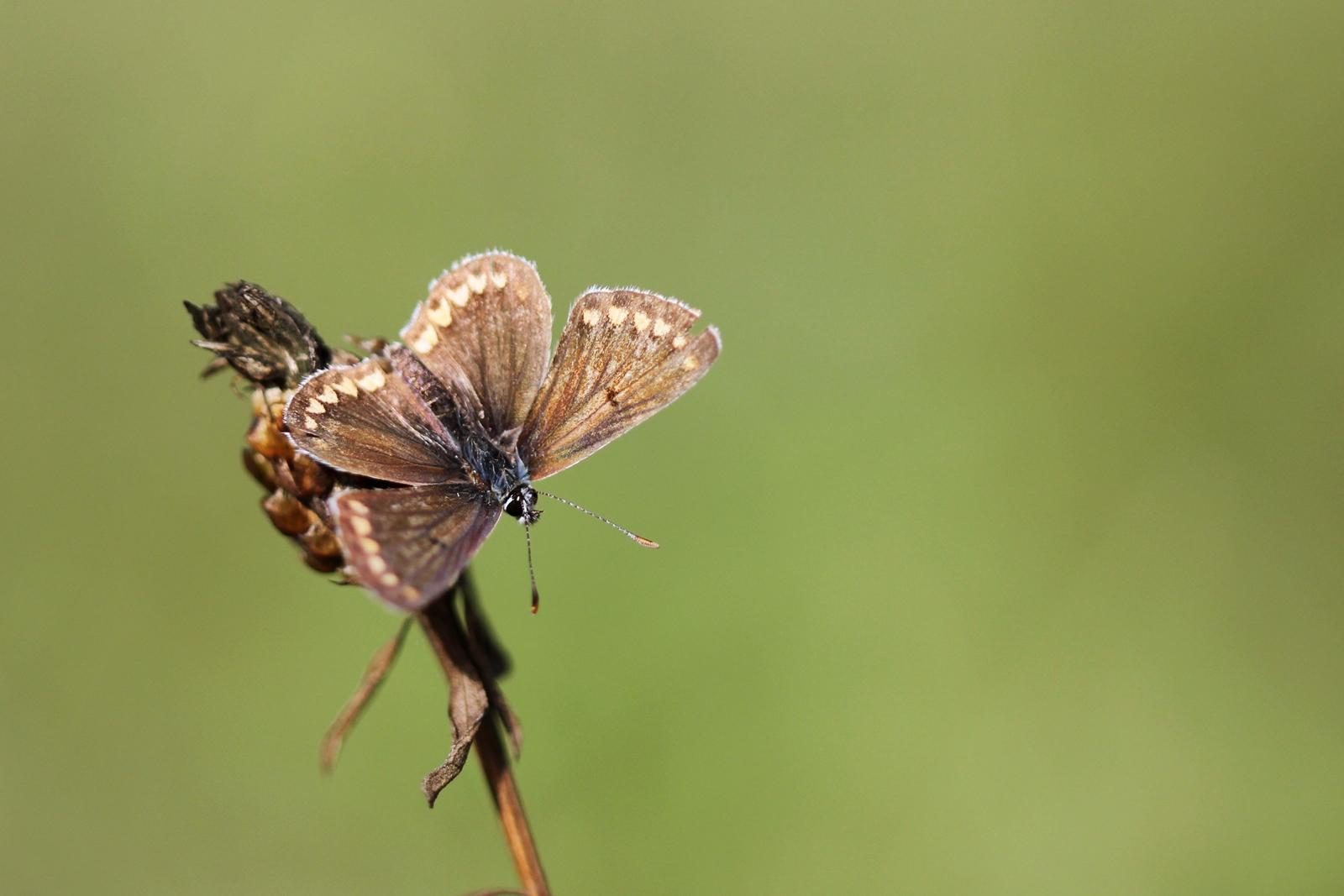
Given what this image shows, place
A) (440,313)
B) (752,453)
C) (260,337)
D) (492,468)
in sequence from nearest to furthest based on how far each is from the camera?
(260,337) < (492,468) < (440,313) < (752,453)

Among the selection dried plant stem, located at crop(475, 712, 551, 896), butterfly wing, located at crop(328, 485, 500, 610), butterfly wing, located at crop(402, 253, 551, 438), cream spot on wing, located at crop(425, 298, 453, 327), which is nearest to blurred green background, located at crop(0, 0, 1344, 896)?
butterfly wing, located at crop(402, 253, 551, 438)

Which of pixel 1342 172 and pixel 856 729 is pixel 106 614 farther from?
pixel 1342 172

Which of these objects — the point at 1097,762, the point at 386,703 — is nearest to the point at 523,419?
the point at 386,703

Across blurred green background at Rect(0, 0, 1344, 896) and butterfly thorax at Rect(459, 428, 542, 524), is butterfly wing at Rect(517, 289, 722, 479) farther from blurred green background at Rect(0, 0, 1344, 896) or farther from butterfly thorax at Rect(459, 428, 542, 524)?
blurred green background at Rect(0, 0, 1344, 896)

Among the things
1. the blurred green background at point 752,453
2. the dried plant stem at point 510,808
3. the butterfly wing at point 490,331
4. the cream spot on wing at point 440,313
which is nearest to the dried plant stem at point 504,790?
the dried plant stem at point 510,808

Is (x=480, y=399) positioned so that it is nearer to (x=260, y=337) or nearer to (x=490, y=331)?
(x=490, y=331)

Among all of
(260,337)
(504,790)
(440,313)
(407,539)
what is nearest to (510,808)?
(504,790)
